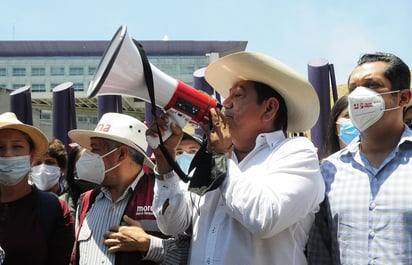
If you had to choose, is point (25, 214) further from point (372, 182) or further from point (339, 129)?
point (339, 129)

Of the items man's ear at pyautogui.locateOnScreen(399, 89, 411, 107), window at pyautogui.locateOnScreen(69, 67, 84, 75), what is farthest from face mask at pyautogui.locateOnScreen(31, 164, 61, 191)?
window at pyautogui.locateOnScreen(69, 67, 84, 75)

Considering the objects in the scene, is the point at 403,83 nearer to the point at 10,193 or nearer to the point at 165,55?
the point at 10,193

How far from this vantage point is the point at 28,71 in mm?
51781

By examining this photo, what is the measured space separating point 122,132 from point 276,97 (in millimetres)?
1216

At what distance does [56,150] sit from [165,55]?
47.5 m

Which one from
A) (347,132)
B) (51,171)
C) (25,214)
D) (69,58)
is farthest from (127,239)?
(69,58)

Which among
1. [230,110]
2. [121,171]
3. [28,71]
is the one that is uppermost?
[230,110]

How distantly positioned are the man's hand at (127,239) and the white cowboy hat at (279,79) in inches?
41.7

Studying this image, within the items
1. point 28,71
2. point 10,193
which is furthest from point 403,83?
point 28,71

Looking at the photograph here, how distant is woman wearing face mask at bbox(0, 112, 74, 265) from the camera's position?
3.03 m

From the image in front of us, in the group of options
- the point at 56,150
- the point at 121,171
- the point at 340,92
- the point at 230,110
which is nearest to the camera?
the point at 230,110

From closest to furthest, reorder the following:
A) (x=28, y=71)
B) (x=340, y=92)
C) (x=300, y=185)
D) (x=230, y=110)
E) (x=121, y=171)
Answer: (x=300, y=185) → (x=230, y=110) → (x=121, y=171) → (x=340, y=92) → (x=28, y=71)

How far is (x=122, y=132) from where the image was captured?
3.35 meters

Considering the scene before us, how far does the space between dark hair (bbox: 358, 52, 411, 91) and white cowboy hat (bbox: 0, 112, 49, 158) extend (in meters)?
2.35
